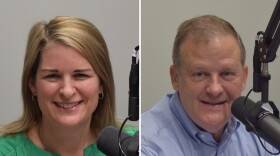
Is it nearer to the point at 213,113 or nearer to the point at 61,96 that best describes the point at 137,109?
the point at 213,113

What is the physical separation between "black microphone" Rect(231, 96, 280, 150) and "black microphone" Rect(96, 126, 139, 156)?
164mm

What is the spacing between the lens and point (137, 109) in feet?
1.86

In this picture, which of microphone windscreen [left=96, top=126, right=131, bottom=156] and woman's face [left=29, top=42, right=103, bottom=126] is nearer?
microphone windscreen [left=96, top=126, right=131, bottom=156]

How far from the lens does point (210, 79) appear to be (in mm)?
716

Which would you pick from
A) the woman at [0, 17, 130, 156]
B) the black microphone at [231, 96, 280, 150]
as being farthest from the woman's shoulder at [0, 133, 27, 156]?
the black microphone at [231, 96, 280, 150]

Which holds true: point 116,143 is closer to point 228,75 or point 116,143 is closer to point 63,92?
point 228,75

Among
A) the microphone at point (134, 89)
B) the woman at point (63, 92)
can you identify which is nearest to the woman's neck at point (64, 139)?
the woman at point (63, 92)

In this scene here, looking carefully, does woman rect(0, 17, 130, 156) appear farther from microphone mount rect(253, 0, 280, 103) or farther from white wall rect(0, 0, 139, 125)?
microphone mount rect(253, 0, 280, 103)

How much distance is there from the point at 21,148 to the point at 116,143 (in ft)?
1.89

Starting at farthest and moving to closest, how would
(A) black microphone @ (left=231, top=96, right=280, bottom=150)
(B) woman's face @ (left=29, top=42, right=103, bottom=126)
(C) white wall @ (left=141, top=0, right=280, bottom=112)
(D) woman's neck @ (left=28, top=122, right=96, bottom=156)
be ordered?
(D) woman's neck @ (left=28, top=122, right=96, bottom=156) < (B) woman's face @ (left=29, top=42, right=103, bottom=126) < (C) white wall @ (left=141, top=0, right=280, bottom=112) < (A) black microphone @ (left=231, top=96, right=280, bottom=150)

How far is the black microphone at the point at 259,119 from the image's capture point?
535 millimetres

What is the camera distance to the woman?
1.00 m

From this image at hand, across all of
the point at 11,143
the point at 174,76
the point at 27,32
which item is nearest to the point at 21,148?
the point at 11,143

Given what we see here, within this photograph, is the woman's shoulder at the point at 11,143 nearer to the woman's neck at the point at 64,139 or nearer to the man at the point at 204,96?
the woman's neck at the point at 64,139
